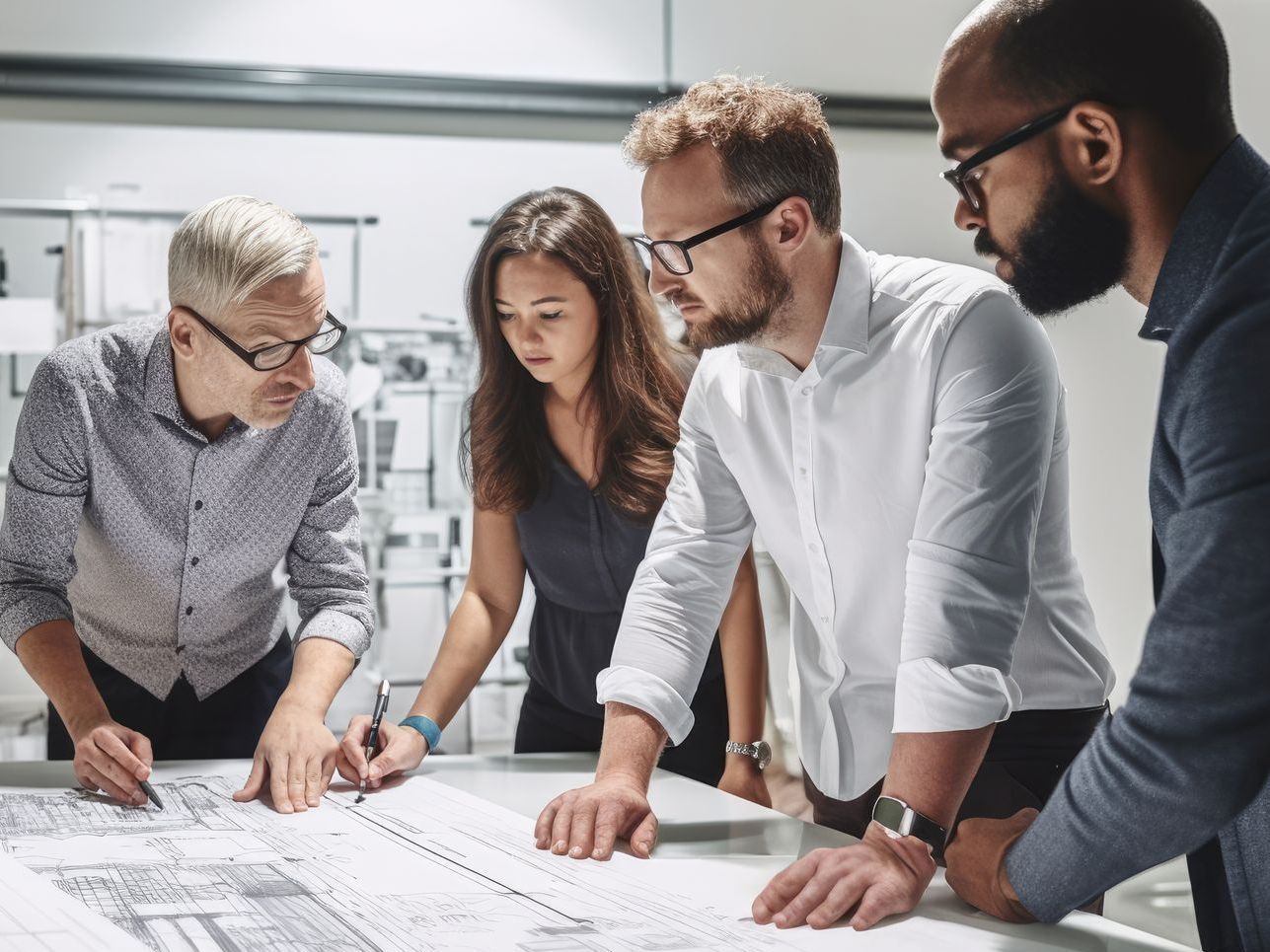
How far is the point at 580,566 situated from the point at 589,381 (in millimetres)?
264

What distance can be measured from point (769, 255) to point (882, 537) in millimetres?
317

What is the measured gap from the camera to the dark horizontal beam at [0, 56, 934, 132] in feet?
10.3

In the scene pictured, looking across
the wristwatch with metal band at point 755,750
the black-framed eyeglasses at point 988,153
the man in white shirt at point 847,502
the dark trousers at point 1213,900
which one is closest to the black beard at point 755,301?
the man in white shirt at point 847,502

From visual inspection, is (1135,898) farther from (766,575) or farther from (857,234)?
(857,234)

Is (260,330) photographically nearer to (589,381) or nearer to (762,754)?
(589,381)

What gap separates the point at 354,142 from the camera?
334 centimetres

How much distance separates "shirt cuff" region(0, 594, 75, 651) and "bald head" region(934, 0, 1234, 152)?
47.5 inches

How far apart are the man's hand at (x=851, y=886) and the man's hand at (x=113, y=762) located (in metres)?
0.71

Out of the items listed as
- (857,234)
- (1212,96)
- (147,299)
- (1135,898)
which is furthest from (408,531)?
(1212,96)

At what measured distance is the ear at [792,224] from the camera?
127cm

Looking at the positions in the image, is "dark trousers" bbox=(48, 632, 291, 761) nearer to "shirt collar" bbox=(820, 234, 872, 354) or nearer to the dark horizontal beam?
"shirt collar" bbox=(820, 234, 872, 354)

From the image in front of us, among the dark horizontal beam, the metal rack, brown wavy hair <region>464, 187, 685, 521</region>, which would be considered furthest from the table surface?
the dark horizontal beam

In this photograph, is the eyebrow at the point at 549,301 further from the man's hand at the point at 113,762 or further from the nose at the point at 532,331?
the man's hand at the point at 113,762

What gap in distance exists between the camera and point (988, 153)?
0.89 metres
